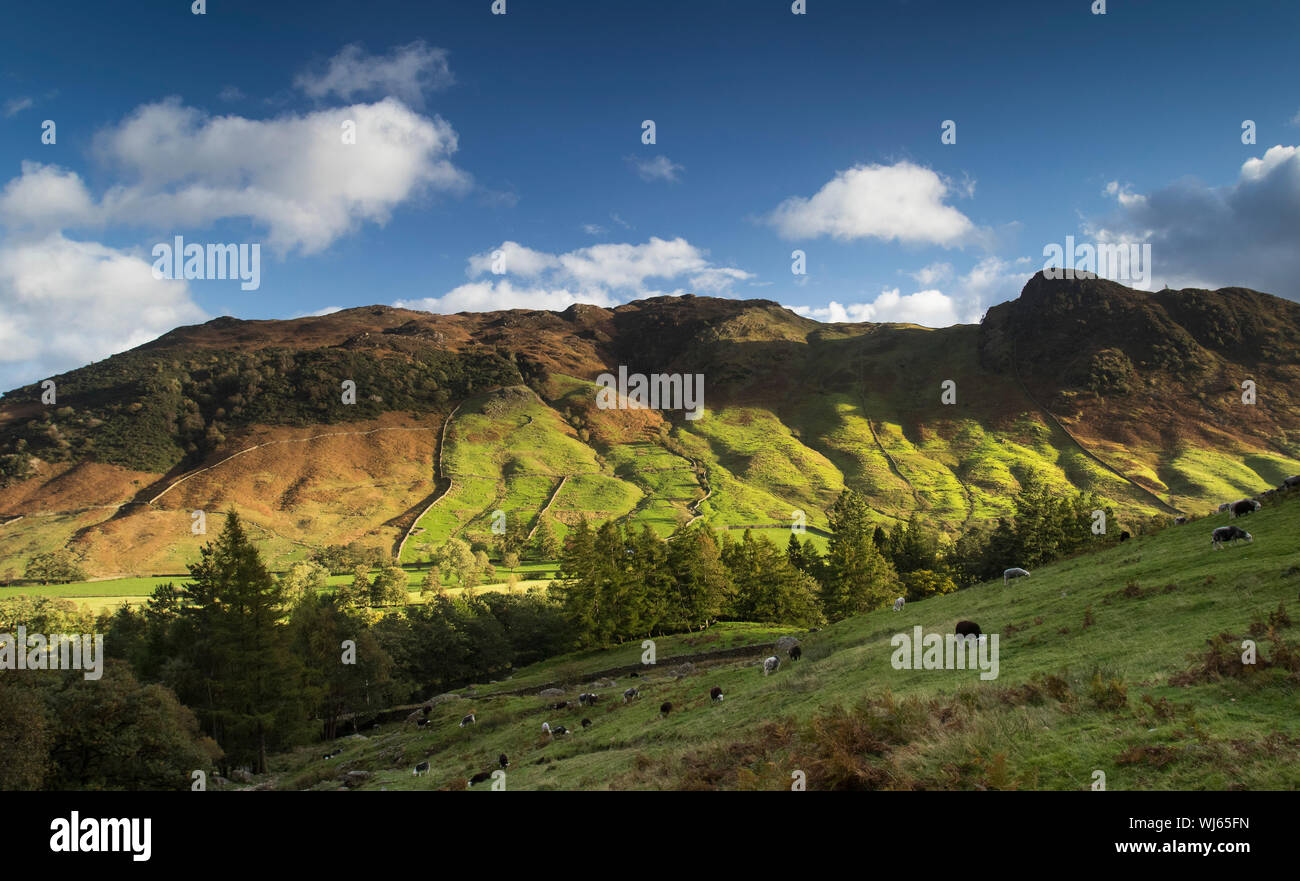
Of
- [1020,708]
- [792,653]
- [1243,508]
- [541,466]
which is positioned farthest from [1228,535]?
[541,466]

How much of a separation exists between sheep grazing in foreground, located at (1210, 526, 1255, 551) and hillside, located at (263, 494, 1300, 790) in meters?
0.87

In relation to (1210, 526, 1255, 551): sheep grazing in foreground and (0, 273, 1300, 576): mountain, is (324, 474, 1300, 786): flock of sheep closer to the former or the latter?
(1210, 526, 1255, 551): sheep grazing in foreground

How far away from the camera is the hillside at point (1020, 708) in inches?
336

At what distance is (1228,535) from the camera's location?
2181cm

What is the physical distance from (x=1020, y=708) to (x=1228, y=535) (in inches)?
722

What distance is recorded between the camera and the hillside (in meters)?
8.55

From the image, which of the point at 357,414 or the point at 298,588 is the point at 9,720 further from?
the point at 357,414

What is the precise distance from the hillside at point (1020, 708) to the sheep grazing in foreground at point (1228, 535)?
870 millimetres

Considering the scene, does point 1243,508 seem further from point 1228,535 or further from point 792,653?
point 792,653

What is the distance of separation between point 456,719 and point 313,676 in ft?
78.5

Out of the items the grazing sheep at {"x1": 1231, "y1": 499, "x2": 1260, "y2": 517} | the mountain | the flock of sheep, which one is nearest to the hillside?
the flock of sheep

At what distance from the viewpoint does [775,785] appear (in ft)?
31.7

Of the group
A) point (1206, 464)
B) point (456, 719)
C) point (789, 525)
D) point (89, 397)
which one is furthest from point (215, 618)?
point (89, 397)

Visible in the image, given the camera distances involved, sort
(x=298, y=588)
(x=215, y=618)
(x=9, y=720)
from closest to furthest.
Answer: (x=9, y=720) → (x=215, y=618) → (x=298, y=588)
